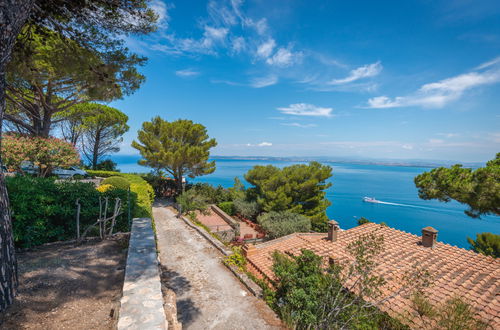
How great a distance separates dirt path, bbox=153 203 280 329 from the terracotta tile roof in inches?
77.1

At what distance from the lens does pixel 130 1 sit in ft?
15.1

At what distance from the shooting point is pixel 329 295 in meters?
4.77

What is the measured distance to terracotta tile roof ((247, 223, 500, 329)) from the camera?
218 inches

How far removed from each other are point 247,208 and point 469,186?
13832 mm

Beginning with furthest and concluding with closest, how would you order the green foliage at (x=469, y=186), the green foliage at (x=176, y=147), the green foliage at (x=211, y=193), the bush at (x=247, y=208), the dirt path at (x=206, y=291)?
the green foliage at (x=211, y=193)
the bush at (x=247, y=208)
the green foliage at (x=176, y=147)
the green foliage at (x=469, y=186)
the dirt path at (x=206, y=291)

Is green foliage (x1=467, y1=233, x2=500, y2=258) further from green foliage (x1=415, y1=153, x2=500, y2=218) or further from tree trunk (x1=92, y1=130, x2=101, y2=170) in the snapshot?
tree trunk (x1=92, y1=130, x2=101, y2=170)

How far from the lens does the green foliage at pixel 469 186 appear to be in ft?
27.0

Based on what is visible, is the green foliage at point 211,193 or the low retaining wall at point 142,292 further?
the green foliage at point 211,193

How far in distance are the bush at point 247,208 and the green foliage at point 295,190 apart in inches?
24.6

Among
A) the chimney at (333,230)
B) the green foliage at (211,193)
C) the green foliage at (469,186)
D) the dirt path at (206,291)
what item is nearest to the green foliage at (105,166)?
the green foliage at (211,193)

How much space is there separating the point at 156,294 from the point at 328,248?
7853mm

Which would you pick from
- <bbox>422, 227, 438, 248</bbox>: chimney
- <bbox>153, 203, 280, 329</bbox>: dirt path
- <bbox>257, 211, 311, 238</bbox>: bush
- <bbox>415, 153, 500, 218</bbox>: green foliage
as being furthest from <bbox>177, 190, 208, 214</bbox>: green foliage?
<bbox>415, 153, 500, 218</bbox>: green foliage

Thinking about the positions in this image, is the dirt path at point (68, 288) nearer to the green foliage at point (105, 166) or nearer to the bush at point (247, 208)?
the bush at point (247, 208)

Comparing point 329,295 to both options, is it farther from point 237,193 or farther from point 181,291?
point 237,193
